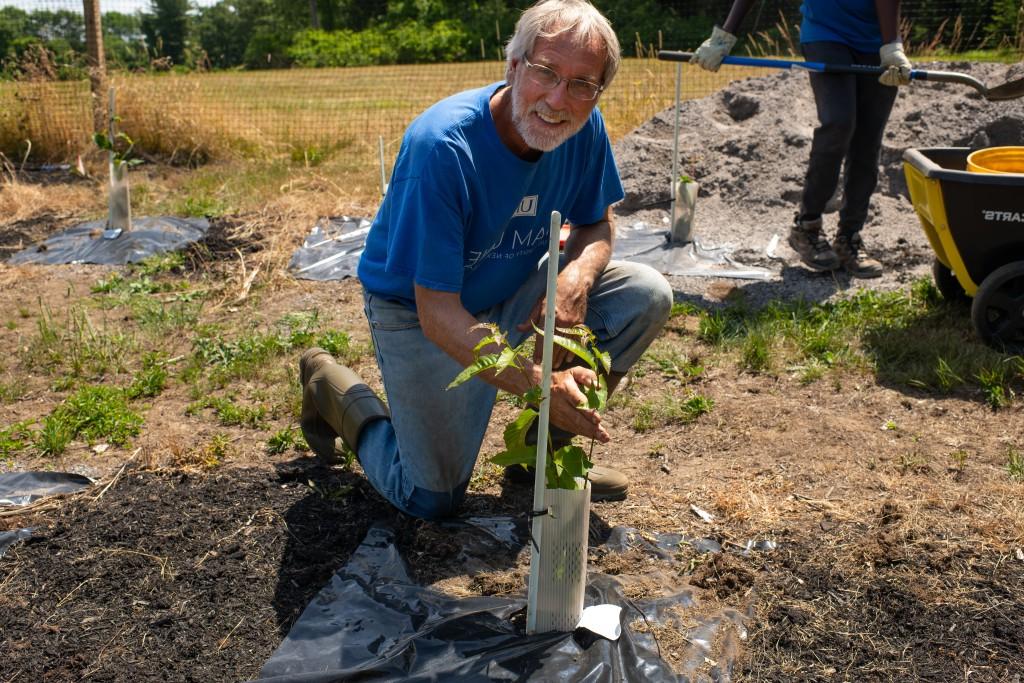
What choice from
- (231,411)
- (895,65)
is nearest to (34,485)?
(231,411)

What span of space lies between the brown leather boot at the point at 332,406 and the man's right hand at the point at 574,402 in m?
0.97

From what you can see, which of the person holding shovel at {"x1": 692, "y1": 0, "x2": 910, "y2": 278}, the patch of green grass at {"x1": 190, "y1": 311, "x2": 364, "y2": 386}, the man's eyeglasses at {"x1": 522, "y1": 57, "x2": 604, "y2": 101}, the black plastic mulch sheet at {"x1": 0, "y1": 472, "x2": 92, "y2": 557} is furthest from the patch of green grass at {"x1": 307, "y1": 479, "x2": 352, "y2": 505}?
the person holding shovel at {"x1": 692, "y1": 0, "x2": 910, "y2": 278}

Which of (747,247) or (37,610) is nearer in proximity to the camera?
(37,610)

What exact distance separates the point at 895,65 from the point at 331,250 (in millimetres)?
3488

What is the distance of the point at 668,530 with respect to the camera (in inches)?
116

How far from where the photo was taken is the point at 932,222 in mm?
4125

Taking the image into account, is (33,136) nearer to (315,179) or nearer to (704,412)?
(315,179)

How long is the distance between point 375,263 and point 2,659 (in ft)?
4.63

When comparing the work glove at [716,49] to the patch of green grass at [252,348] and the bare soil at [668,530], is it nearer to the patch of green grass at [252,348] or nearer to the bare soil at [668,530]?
the bare soil at [668,530]

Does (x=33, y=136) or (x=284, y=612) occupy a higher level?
(x=33, y=136)

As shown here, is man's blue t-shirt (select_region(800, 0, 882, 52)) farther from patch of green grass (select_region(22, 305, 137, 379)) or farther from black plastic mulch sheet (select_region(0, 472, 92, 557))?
black plastic mulch sheet (select_region(0, 472, 92, 557))

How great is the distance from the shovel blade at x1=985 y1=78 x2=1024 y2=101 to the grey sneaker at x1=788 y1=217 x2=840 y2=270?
105 centimetres

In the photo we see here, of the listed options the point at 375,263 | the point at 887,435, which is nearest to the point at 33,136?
the point at 375,263

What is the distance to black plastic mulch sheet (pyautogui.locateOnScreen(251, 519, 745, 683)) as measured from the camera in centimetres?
221
